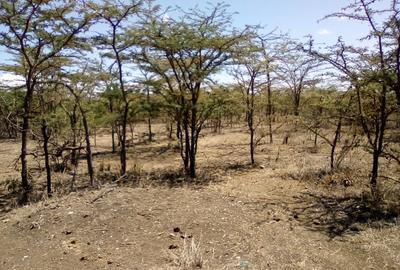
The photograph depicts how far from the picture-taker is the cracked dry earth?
6.38 meters

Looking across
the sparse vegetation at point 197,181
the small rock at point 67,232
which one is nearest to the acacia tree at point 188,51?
the sparse vegetation at point 197,181

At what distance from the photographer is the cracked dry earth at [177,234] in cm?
638

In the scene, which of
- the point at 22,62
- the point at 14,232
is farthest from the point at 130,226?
the point at 22,62

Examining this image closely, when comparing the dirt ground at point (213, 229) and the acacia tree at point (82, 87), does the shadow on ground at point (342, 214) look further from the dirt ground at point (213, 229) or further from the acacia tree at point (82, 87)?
the acacia tree at point (82, 87)

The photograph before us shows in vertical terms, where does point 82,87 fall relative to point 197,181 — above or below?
above

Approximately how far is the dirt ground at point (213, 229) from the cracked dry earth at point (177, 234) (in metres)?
0.02

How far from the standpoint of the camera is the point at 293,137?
25.0 meters

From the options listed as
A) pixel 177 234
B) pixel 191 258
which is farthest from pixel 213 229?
pixel 191 258

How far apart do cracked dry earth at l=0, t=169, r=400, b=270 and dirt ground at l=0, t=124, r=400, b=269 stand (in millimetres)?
16

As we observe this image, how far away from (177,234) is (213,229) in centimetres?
66

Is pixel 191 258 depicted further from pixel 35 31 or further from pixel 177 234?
pixel 35 31

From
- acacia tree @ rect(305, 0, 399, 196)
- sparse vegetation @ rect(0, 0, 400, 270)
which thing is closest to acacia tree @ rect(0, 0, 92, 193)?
sparse vegetation @ rect(0, 0, 400, 270)

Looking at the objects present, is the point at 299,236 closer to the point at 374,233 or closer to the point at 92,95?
the point at 374,233

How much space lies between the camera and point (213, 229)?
753cm
